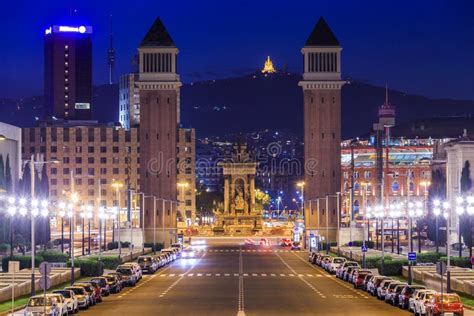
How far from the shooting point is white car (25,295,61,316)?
5247 centimetres

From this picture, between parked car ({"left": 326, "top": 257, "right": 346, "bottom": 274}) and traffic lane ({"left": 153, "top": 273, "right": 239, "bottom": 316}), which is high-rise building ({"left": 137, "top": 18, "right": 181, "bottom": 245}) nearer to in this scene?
parked car ({"left": 326, "top": 257, "right": 346, "bottom": 274})

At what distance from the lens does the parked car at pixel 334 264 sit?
98.9 m

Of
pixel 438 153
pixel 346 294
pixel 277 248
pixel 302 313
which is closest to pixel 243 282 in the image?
pixel 346 294

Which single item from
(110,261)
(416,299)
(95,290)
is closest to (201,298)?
(95,290)

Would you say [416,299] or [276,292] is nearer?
[416,299]

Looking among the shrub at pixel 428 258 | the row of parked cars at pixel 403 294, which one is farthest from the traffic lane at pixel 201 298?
the shrub at pixel 428 258

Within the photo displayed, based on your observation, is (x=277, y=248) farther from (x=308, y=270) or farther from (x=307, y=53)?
(x=308, y=270)

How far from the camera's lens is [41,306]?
5344cm

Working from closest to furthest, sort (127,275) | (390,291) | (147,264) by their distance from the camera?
(390,291), (127,275), (147,264)

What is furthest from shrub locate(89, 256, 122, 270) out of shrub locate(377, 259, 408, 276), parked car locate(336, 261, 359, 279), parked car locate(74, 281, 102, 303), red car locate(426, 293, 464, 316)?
red car locate(426, 293, 464, 316)

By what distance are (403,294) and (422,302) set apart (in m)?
6.60

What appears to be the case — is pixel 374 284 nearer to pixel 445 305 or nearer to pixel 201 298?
pixel 201 298

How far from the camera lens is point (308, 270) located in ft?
350

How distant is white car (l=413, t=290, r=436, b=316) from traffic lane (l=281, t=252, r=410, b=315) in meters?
2.12
